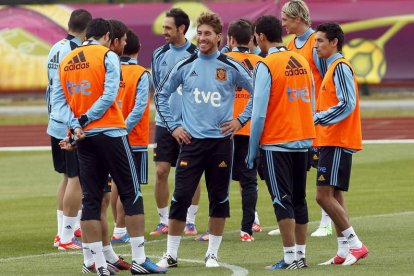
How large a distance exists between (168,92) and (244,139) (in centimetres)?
232

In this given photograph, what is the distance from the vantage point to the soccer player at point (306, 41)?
12031 mm

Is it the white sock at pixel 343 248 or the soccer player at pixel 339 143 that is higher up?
the soccer player at pixel 339 143

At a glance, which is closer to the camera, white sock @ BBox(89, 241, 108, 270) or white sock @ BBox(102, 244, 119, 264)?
white sock @ BBox(89, 241, 108, 270)

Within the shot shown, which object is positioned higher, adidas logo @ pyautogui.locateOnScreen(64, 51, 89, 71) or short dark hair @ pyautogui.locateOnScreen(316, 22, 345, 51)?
short dark hair @ pyautogui.locateOnScreen(316, 22, 345, 51)

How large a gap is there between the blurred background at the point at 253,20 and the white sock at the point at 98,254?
74.8 feet

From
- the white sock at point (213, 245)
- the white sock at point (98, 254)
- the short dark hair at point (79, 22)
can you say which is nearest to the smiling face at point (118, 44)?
the short dark hair at point (79, 22)

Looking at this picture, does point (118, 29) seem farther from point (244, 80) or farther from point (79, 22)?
point (244, 80)

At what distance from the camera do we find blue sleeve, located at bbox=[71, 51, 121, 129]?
33.8ft

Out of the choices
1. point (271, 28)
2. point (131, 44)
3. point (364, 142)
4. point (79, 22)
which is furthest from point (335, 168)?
point (364, 142)

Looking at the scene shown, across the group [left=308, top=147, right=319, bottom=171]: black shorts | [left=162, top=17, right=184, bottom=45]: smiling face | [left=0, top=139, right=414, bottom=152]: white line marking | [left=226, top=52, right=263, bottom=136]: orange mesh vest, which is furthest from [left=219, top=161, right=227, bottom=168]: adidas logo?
[left=0, top=139, right=414, bottom=152]: white line marking

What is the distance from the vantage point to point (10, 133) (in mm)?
29016

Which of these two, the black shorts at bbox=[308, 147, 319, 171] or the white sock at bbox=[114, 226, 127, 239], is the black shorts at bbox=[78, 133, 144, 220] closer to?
the white sock at bbox=[114, 226, 127, 239]

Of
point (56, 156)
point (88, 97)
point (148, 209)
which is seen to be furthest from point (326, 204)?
point (148, 209)

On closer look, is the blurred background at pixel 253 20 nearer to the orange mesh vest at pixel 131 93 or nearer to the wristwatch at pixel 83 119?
the orange mesh vest at pixel 131 93
